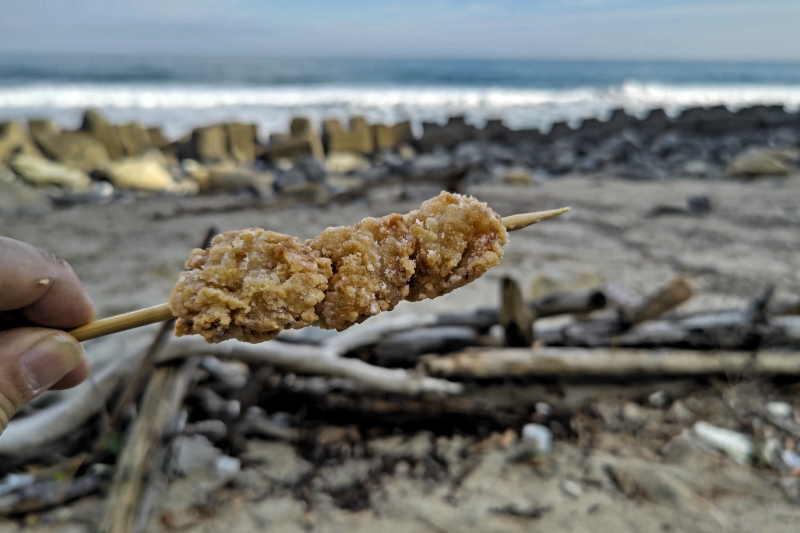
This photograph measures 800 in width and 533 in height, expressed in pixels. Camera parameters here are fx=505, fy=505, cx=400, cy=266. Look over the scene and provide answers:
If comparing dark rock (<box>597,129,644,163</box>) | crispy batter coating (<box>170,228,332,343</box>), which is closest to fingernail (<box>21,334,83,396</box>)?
crispy batter coating (<box>170,228,332,343</box>)

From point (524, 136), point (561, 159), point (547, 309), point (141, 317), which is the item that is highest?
point (524, 136)

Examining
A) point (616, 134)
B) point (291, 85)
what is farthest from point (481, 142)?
point (291, 85)

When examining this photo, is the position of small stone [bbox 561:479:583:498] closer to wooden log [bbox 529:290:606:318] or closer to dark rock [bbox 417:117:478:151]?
wooden log [bbox 529:290:606:318]

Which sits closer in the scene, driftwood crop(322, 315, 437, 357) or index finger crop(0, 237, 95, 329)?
index finger crop(0, 237, 95, 329)

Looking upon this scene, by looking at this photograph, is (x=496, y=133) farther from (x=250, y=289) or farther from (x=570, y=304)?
(x=250, y=289)

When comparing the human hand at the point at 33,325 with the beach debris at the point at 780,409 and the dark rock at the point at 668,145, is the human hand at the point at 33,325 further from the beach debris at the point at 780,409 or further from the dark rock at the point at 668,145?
the dark rock at the point at 668,145

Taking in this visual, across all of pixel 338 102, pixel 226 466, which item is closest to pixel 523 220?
pixel 226 466

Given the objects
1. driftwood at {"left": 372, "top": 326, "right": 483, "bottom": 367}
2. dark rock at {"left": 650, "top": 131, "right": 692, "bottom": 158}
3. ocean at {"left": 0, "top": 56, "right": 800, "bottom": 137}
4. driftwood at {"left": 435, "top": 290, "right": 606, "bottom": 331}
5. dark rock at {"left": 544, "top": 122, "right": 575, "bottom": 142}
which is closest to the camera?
driftwood at {"left": 372, "top": 326, "right": 483, "bottom": 367}
